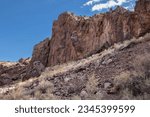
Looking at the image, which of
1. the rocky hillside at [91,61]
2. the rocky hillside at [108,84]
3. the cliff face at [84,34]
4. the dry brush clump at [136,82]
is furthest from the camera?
the cliff face at [84,34]

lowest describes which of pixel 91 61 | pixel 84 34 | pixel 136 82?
pixel 136 82

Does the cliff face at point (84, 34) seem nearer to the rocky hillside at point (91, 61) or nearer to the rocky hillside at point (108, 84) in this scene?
the rocky hillside at point (91, 61)

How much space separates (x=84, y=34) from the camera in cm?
6341

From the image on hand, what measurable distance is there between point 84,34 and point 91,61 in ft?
160

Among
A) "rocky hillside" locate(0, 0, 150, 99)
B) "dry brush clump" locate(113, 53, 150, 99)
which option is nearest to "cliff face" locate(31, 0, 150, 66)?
"rocky hillside" locate(0, 0, 150, 99)

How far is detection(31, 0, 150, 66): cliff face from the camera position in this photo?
53906 millimetres

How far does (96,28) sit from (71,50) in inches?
279

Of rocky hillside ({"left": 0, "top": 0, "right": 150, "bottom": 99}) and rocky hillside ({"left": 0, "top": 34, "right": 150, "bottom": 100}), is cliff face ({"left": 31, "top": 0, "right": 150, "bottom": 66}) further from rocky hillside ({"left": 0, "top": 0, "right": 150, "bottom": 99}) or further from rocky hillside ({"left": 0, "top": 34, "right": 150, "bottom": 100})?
rocky hillside ({"left": 0, "top": 34, "right": 150, "bottom": 100})

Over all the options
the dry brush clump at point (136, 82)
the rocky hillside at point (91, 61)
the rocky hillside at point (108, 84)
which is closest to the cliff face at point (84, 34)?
the rocky hillside at point (91, 61)

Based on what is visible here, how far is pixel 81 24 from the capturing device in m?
64.4

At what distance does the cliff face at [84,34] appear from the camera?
5391 cm

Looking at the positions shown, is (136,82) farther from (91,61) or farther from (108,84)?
(91,61)

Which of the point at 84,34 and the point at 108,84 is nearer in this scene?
the point at 108,84

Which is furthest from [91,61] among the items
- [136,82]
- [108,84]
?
[136,82]
